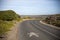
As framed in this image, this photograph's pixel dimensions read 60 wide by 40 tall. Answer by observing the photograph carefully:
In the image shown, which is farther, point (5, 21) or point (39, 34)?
point (5, 21)

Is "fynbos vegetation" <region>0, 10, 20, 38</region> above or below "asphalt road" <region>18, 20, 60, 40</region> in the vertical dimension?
below

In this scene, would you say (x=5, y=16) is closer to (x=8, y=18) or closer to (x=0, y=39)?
(x=8, y=18)

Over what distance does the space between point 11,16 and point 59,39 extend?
138 ft

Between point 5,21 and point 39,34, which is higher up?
point 39,34

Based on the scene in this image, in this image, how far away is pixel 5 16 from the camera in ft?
158

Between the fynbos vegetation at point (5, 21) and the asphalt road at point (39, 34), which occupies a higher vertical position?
the asphalt road at point (39, 34)

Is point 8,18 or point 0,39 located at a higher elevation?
point 0,39

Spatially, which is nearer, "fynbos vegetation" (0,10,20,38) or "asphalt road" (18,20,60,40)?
"asphalt road" (18,20,60,40)

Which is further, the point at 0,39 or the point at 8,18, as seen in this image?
the point at 8,18

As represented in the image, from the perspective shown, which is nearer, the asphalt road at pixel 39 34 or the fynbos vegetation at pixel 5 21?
the asphalt road at pixel 39 34

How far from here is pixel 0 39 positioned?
44.3 feet

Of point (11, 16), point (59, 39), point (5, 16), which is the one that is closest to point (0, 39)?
point (59, 39)

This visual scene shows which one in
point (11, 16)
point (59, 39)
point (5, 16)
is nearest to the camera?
point (59, 39)

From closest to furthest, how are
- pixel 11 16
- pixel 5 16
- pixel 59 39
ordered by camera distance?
pixel 59 39 → pixel 5 16 → pixel 11 16
